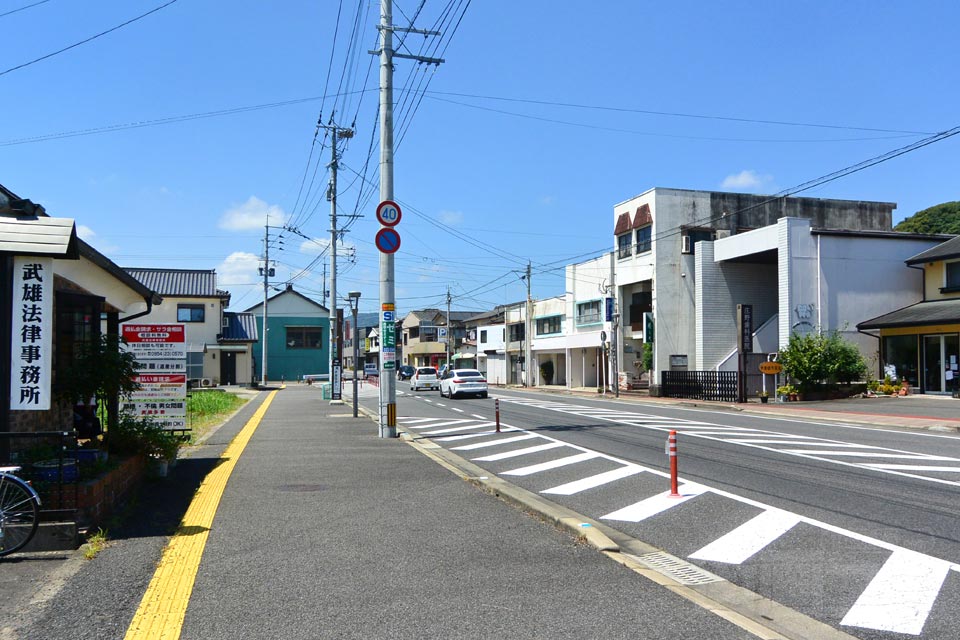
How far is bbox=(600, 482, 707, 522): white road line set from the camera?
8.57 metres

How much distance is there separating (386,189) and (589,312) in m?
33.3

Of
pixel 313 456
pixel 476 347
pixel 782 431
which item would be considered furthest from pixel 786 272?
pixel 476 347

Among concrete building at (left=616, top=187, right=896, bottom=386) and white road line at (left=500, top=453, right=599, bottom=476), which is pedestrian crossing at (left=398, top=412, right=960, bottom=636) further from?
concrete building at (left=616, top=187, right=896, bottom=386)

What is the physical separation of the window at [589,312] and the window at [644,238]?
22.9ft

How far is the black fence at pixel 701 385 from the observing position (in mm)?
32688

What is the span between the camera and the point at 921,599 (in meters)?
5.50

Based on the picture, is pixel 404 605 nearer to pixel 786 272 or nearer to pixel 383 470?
pixel 383 470

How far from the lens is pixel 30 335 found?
7094 mm

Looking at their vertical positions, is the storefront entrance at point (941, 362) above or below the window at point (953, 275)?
below

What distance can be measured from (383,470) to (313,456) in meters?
2.34

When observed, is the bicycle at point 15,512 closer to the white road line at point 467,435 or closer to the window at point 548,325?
the white road line at point 467,435

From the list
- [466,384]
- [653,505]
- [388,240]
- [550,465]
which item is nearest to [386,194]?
[388,240]

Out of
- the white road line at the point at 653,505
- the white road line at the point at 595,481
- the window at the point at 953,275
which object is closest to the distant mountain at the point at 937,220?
the window at the point at 953,275

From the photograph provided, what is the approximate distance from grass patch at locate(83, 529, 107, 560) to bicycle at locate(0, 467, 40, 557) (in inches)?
18.9
